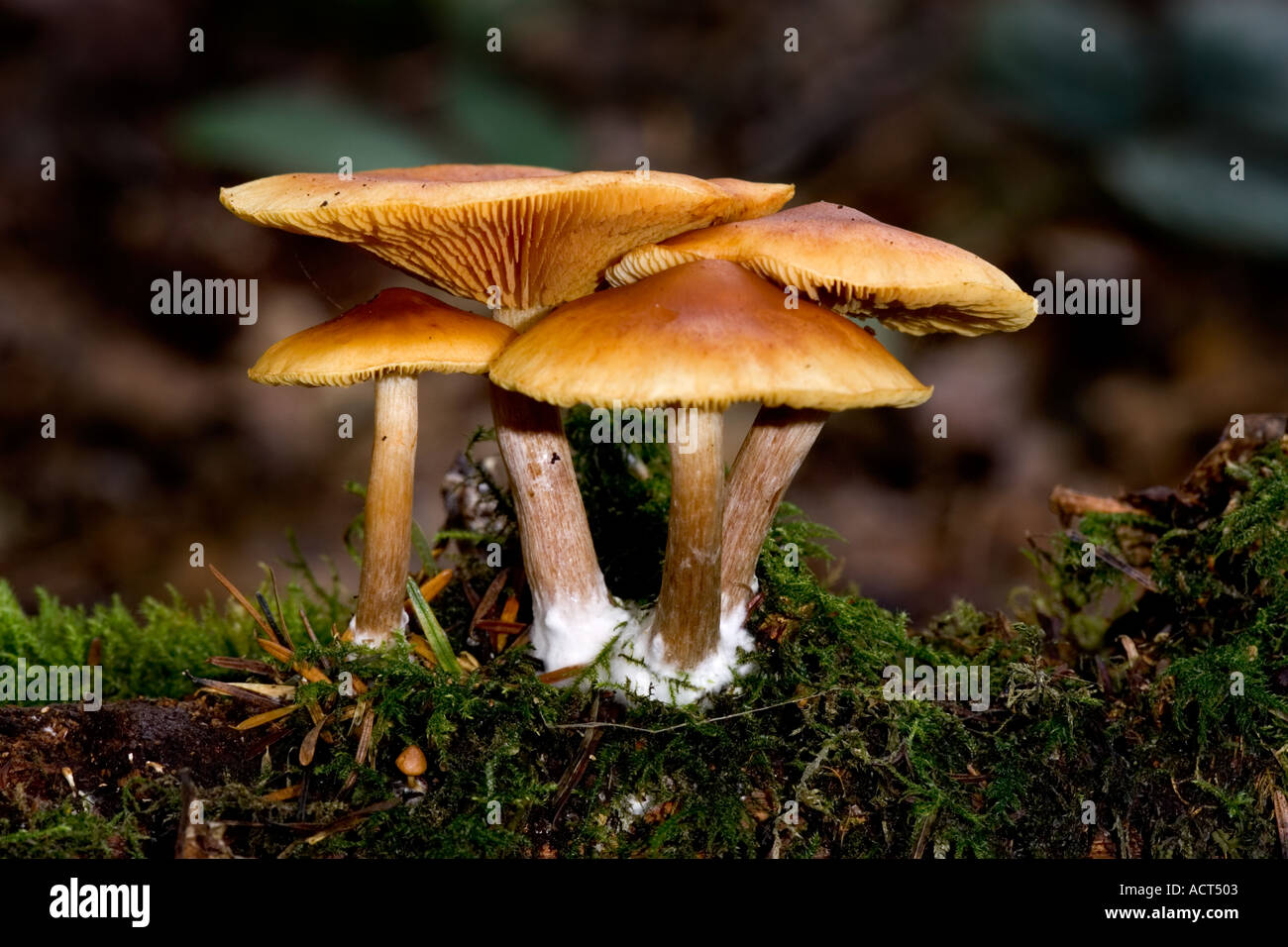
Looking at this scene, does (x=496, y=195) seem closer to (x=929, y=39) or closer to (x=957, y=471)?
(x=957, y=471)

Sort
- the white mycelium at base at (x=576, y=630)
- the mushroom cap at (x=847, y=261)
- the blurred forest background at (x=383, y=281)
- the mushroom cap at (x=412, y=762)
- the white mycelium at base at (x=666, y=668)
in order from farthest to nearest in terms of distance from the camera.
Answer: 1. the blurred forest background at (x=383, y=281)
2. the white mycelium at base at (x=576, y=630)
3. the white mycelium at base at (x=666, y=668)
4. the mushroom cap at (x=412, y=762)
5. the mushroom cap at (x=847, y=261)

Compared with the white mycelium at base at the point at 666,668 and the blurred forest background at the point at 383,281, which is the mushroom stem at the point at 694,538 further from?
the blurred forest background at the point at 383,281

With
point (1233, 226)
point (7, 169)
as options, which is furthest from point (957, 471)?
point (7, 169)

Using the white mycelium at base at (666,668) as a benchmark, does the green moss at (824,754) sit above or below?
below

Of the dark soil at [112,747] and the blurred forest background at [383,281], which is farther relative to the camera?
the blurred forest background at [383,281]

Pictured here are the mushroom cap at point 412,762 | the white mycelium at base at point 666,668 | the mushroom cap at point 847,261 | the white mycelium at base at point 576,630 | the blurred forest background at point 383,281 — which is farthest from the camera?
the blurred forest background at point 383,281

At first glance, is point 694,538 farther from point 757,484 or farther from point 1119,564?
point 1119,564

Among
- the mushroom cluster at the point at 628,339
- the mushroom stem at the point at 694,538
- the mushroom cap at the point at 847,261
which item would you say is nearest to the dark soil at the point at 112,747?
the mushroom cluster at the point at 628,339

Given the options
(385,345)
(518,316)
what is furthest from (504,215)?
(518,316)
